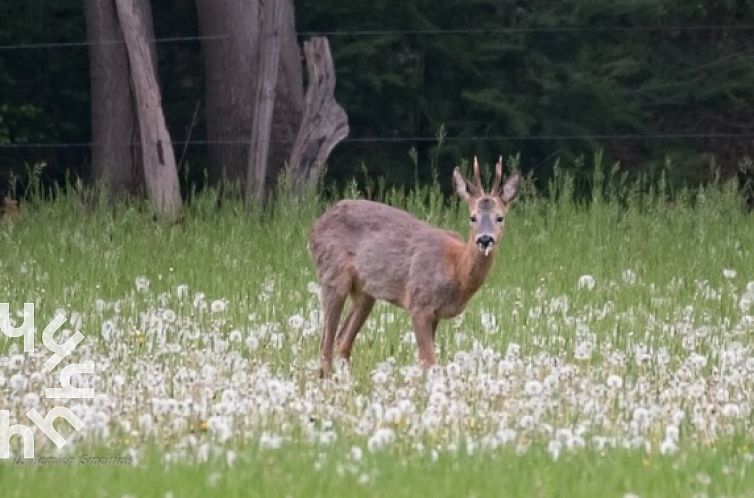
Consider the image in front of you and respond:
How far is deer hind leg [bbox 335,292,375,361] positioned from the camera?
33.9ft

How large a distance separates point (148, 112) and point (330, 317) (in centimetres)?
762

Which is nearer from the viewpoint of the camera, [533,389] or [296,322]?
[533,389]

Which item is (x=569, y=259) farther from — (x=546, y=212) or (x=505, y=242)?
(x=546, y=212)

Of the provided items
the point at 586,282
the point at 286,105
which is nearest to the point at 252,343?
the point at 586,282

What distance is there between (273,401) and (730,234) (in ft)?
27.6

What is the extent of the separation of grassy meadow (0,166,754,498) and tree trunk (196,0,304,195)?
2.53 m

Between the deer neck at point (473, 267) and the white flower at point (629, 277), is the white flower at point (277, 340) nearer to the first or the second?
the deer neck at point (473, 267)

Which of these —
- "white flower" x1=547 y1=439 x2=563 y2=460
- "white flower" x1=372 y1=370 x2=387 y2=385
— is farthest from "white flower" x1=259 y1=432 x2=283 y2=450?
"white flower" x1=372 y1=370 x2=387 y2=385

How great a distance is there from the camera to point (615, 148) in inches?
859

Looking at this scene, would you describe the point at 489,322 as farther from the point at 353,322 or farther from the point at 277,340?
the point at 277,340

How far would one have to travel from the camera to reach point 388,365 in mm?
9695

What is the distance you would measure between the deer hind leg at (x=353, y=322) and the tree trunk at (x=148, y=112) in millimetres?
7009

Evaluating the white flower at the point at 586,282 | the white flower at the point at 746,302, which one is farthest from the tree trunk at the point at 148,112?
the white flower at the point at 746,302

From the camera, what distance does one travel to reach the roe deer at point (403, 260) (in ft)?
32.0
